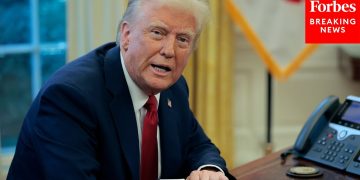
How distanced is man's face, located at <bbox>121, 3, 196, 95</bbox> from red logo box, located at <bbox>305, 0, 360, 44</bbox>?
11.5 inches

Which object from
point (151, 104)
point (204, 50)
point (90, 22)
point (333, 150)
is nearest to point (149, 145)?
point (151, 104)

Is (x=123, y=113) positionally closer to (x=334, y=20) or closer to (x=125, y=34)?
(x=125, y=34)

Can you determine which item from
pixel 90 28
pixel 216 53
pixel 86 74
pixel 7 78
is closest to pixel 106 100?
pixel 86 74

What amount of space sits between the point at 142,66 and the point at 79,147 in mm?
258

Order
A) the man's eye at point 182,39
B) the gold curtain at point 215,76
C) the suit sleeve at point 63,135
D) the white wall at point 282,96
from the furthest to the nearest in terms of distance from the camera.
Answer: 1. the white wall at point 282,96
2. the gold curtain at point 215,76
3. the man's eye at point 182,39
4. the suit sleeve at point 63,135

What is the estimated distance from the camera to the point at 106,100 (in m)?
1.54

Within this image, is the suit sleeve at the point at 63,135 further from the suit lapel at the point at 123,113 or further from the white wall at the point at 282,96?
the white wall at the point at 282,96

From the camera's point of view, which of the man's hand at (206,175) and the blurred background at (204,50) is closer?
the man's hand at (206,175)

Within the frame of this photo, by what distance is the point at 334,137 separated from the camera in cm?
166

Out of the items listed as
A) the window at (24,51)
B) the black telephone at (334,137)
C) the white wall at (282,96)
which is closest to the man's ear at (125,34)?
the black telephone at (334,137)

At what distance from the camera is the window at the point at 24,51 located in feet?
10.4

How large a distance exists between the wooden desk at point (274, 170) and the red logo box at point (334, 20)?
35 centimetres

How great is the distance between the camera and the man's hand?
1.60 metres

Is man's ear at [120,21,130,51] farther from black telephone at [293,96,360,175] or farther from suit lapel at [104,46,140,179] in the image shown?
→ black telephone at [293,96,360,175]
